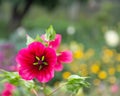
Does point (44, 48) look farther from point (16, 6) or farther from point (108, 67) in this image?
point (16, 6)

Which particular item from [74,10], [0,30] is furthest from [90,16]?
[0,30]

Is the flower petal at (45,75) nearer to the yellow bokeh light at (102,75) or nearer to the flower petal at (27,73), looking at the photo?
the flower petal at (27,73)

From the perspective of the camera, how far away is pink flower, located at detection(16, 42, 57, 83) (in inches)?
75.4

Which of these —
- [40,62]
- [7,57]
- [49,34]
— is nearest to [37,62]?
[40,62]

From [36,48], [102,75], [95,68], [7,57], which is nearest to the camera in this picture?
[36,48]

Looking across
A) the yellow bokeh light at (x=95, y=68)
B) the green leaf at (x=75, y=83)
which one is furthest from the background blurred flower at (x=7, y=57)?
the green leaf at (x=75, y=83)

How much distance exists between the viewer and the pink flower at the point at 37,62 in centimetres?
191

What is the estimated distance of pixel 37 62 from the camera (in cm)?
194

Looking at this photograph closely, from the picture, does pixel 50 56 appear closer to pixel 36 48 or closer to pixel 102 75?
pixel 36 48

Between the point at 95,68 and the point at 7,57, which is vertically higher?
the point at 7,57

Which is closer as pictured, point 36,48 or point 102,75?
point 36,48

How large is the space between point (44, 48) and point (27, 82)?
Result: 0.57 feet

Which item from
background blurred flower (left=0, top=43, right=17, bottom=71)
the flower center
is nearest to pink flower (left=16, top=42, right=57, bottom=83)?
the flower center

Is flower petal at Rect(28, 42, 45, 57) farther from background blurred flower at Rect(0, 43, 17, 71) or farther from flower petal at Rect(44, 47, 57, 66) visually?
background blurred flower at Rect(0, 43, 17, 71)
